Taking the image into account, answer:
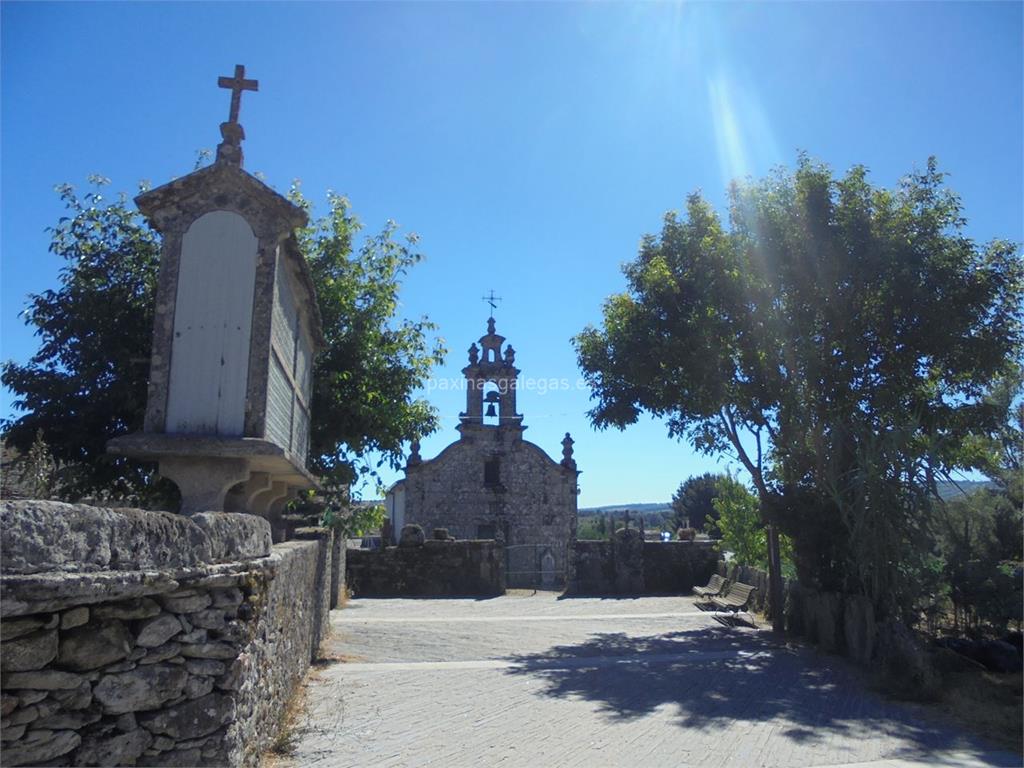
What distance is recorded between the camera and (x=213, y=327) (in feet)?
21.7

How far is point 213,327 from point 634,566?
64.7 ft

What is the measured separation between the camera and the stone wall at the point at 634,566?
24163 millimetres

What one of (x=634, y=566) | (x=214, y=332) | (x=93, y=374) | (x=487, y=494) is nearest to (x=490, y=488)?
(x=487, y=494)

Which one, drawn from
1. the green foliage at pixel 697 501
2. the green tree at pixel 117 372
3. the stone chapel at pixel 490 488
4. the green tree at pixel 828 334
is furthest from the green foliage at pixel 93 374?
the green foliage at pixel 697 501

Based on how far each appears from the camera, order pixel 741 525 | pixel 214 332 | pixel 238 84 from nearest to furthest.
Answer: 1. pixel 214 332
2. pixel 238 84
3. pixel 741 525

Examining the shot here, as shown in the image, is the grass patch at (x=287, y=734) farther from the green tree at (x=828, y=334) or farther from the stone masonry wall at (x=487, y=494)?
the stone masonry wall at (x=487, y=494)

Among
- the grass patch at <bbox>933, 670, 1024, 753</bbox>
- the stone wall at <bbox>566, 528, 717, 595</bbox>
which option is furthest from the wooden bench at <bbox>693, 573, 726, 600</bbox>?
the grass patch at <bbox>933, 670, 1024, 753</bbox>

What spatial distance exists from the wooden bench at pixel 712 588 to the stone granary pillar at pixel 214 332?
16.9 m

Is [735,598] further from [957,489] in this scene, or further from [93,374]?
[93,374]

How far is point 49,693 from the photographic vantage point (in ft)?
10.8

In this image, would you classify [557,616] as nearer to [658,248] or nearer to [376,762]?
[658,248]

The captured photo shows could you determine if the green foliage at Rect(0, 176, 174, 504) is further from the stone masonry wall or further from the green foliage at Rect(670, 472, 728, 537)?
the green foliage at Rect(670, 472, 728, 537)

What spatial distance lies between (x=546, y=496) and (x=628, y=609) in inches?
643

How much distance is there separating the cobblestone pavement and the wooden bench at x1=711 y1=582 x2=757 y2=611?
12.4ft
